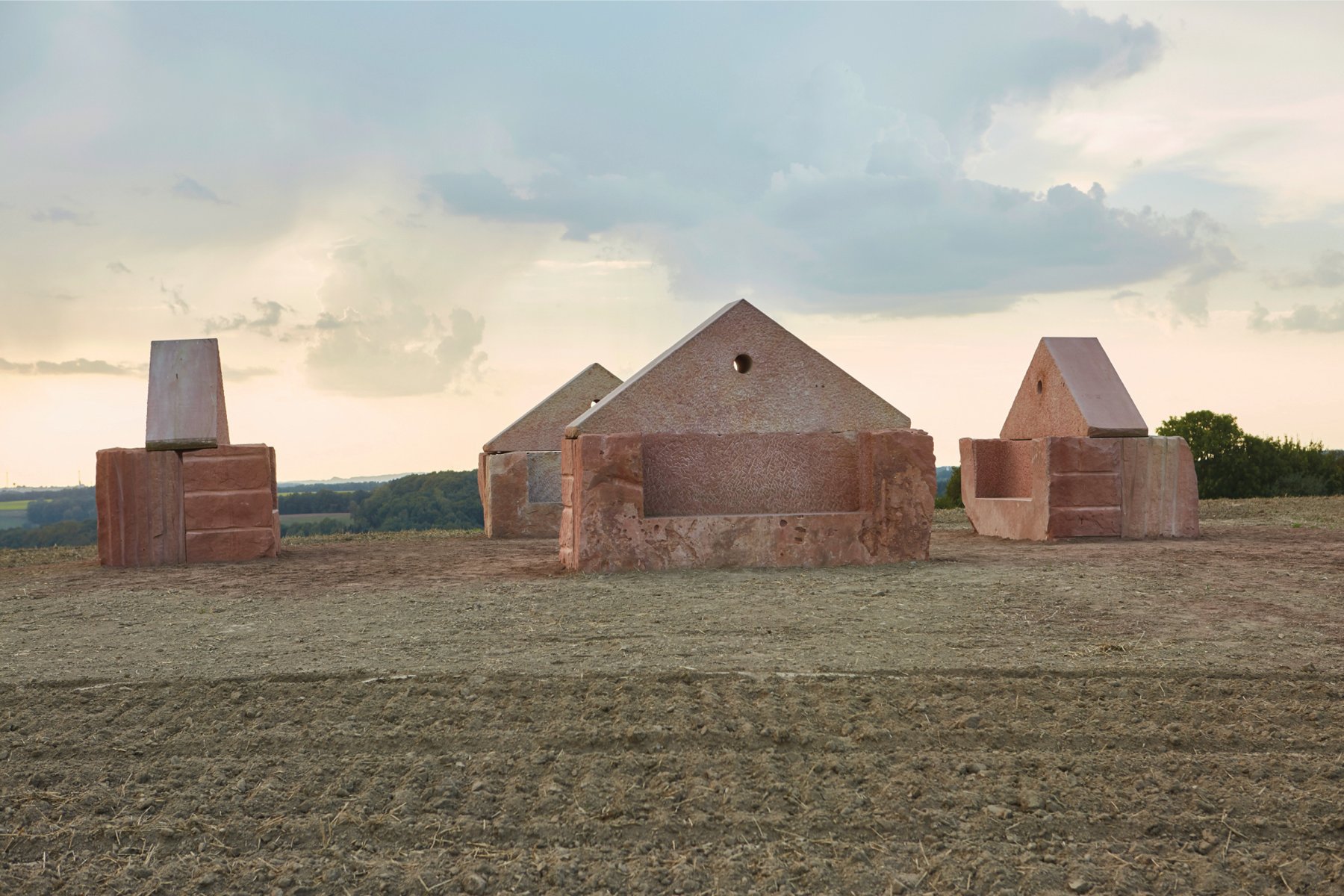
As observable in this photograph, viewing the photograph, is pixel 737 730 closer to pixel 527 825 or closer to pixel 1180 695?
pixel 527 825

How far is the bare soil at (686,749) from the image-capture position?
10.1 ft

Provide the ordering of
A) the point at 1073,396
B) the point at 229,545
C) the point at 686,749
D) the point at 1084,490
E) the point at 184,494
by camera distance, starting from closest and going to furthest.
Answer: the point at 686,749 → the point at 184,494 → the point at 229,545 → the point at 1084,490 → the point at 1073,396

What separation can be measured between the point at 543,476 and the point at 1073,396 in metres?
5.70

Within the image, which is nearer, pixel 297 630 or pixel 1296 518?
pixel 297 630

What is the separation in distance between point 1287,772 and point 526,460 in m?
9.50

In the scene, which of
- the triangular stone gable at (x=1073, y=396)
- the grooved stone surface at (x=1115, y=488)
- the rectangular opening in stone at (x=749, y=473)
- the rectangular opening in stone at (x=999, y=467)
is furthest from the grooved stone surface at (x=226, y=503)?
the triangular stone gable at (x=1073, y=396)

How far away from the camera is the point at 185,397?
9.87m

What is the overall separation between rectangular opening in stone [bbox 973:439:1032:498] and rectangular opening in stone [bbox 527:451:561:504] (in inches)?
185

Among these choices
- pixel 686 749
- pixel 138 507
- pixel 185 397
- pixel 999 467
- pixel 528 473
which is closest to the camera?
pixel 686 749

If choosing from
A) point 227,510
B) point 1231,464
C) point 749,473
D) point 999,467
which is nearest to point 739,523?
point 749,473

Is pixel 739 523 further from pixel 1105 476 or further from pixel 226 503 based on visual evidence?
pixel 226 503

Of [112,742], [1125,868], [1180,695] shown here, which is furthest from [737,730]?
[112,742]

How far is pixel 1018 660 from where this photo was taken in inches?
189

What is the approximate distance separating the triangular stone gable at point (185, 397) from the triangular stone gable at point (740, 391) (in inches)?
143
